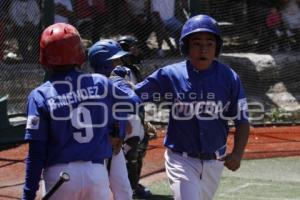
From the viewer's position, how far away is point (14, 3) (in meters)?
10.5

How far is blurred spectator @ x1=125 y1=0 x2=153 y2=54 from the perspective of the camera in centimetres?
1157

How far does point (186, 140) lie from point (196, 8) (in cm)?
643

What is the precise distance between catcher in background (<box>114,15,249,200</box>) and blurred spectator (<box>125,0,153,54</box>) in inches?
261

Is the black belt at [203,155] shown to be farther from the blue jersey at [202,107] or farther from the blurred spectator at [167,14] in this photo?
the blurred spectator at [167,14]

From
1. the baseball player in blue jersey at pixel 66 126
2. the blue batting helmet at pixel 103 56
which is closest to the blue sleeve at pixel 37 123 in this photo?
the baseball player in blue jersey at pixel 66 126

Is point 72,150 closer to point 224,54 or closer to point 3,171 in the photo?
point 3,171

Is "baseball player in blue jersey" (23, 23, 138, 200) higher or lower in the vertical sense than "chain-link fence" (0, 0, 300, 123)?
higher

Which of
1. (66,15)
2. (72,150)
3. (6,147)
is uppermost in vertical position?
(72,150)

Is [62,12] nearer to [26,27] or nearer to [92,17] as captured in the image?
[26,27]

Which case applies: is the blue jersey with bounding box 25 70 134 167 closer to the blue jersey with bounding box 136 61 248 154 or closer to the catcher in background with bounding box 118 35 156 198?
the blue jersey with bounding box 136 61 248 154

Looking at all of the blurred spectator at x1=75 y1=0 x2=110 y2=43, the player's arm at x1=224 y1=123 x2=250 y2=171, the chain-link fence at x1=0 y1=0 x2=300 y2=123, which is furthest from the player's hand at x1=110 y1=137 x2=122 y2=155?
the blurred spectator at x1=75 y1=0 x2=110 y2=43

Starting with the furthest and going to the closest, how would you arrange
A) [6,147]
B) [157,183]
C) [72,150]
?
[6,147], [157,183], [72,150]

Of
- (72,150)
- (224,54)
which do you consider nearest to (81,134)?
(72,150)

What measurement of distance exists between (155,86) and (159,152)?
4.89m
